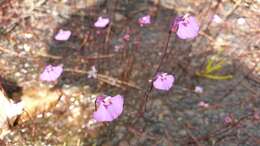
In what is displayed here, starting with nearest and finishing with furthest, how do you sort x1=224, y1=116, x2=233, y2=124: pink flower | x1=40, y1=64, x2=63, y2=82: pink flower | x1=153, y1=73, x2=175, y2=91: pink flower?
1. x1=153, y1=73, x2=175, y2=91: pink flower
2. x1=224, y1=116, x2=233, y2=124: pink flower
3. x1=40, y1=64, x2=63, y2=82: pink flower

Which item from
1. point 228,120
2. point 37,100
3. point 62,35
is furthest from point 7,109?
point 228,120

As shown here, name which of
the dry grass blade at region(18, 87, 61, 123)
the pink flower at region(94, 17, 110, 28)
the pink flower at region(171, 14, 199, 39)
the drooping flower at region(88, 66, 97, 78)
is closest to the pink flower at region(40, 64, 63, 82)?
the dry grass blade at region(18, 87, 61, 123)

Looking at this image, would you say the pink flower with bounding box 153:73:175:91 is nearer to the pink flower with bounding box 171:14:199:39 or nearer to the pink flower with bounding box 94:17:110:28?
the pink flower with bounding box 171:14:199:39

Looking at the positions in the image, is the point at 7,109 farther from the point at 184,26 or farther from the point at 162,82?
the point at 184,26

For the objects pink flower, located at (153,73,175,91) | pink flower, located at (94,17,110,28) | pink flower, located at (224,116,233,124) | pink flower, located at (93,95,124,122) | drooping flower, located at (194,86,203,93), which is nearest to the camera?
pink flower, located at (93,95,124,122)

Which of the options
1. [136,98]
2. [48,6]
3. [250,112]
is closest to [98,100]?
[136,98]

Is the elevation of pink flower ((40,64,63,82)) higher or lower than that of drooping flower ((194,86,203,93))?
higher

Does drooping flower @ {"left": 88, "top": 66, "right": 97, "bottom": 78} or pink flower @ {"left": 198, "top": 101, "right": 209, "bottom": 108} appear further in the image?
drooping flower @ {"left": 88, "top": 66, "right": 97, "bottom": 78}

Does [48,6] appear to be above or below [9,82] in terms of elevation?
above

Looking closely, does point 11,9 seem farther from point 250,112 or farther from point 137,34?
point 250,112
